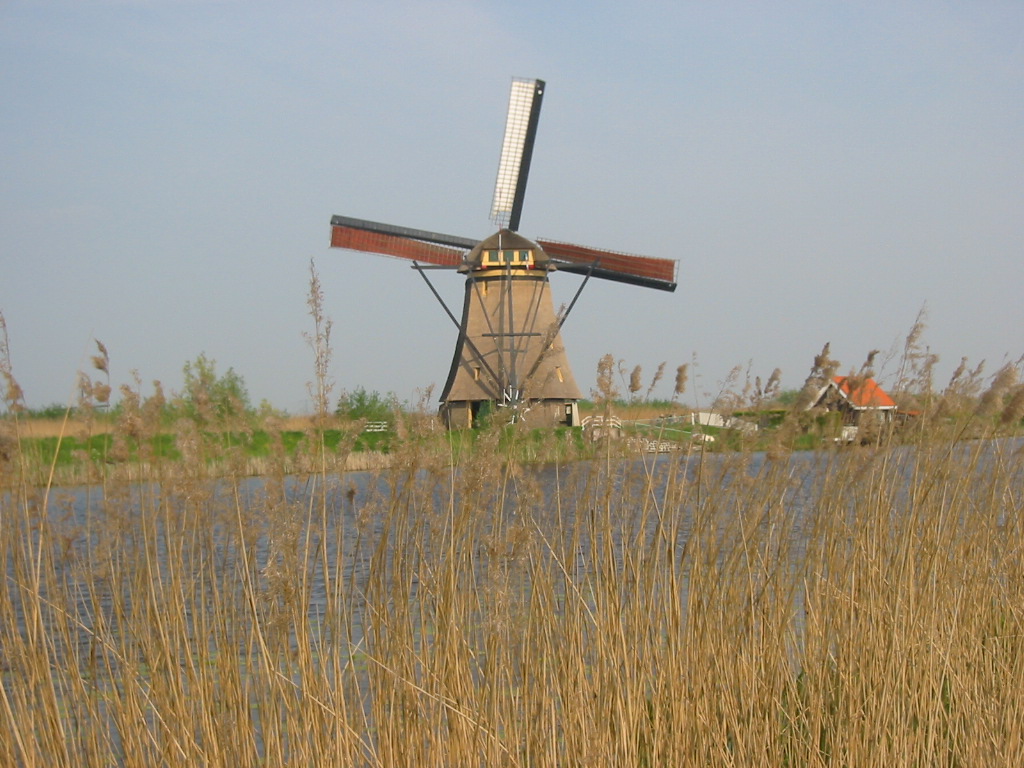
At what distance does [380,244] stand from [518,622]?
63.0 ft

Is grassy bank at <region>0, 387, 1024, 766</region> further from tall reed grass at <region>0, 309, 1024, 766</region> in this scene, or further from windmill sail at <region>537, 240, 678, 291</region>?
windmill sail at <region>537, 240, 678, 291</region>

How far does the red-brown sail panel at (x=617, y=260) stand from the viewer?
2134 cm

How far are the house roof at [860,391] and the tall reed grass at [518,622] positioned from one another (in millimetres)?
142

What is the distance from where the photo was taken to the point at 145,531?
2.42 meters

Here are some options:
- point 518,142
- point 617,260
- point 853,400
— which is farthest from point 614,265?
point 853,400

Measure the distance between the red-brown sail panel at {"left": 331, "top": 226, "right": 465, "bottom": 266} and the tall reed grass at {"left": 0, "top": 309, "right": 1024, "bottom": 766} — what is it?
1857 cm

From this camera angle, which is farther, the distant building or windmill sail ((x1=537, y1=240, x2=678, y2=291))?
windmill sail ((x1=537, y1=240, x2=678, y2=291))

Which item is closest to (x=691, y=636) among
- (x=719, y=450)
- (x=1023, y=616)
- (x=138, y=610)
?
(x=719, y=450)

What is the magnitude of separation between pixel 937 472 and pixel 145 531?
209 centimetres

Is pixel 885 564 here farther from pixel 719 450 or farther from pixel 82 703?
pixel 82 703

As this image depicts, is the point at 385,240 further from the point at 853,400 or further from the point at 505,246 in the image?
the point at 853,400

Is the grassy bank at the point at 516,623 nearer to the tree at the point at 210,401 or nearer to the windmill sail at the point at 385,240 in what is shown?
the tree at the point at 210,401

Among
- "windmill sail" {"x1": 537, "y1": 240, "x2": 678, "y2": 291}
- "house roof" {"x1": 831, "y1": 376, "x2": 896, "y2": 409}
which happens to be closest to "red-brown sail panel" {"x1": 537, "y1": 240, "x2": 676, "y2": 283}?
"windmill sail" {"x1": 537, "y1": 240, "x2": 678, "y2": 291}

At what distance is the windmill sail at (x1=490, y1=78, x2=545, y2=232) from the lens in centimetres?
2116
